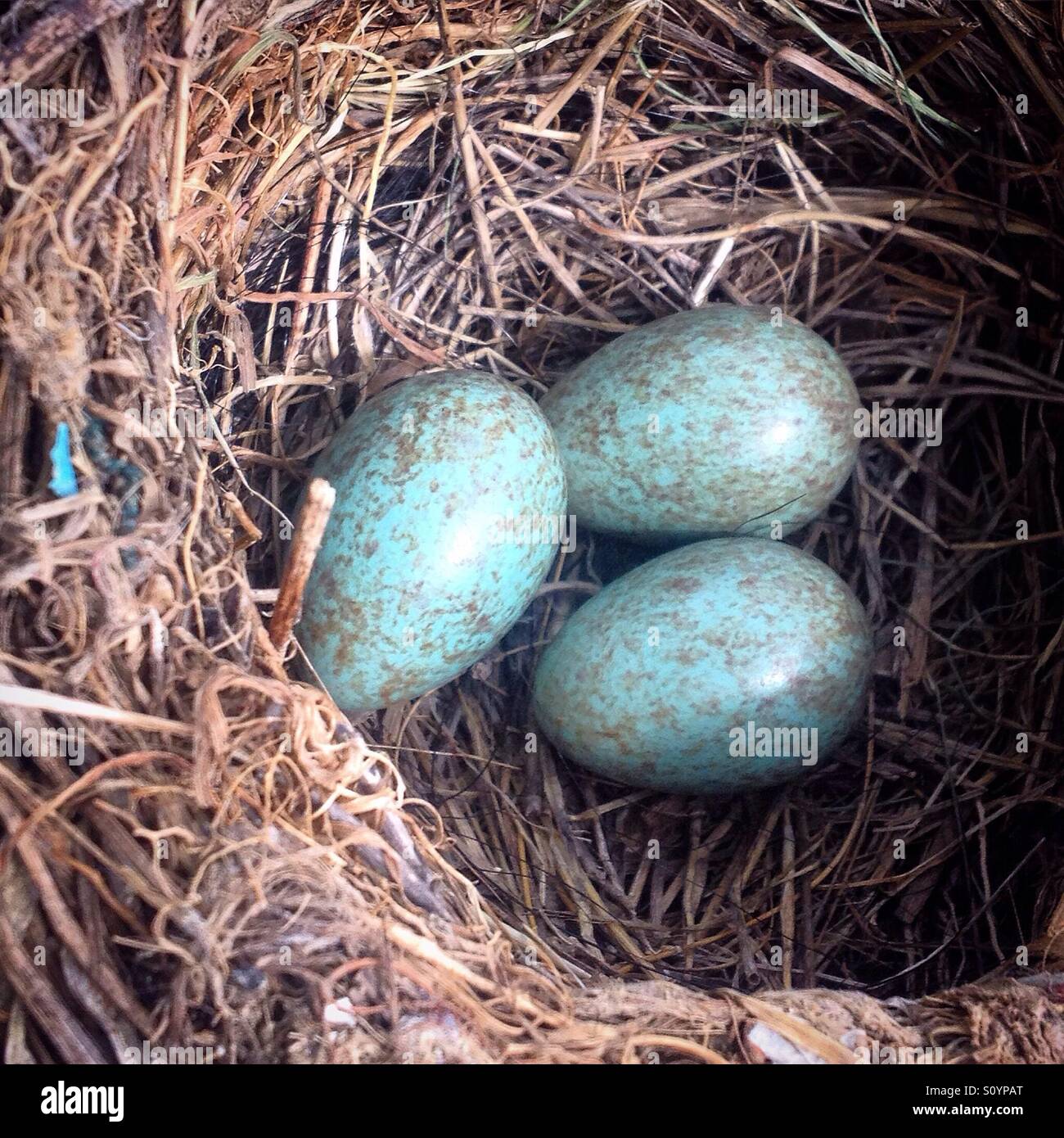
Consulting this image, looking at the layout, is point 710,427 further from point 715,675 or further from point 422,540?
point 422,540

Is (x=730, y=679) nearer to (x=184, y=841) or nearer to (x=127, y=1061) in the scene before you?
(x=184, y=841)

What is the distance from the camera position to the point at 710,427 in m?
1.75

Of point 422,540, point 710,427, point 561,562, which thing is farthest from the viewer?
point 561,562

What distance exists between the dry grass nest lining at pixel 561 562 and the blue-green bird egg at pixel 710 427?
0.58 ft

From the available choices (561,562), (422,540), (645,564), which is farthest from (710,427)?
(422,540)

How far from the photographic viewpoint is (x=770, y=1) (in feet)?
6.06

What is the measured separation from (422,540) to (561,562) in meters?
0.46

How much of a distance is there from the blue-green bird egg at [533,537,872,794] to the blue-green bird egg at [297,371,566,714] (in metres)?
0.20

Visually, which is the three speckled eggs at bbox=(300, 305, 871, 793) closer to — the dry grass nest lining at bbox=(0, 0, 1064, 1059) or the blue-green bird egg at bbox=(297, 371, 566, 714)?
the blue-green bird egg at bbox=(297, 371, 566, 714)

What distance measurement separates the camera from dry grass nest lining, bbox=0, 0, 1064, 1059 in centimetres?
116

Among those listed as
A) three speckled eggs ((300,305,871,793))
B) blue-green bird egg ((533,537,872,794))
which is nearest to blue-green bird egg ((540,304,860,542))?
three speckled eggs ((300,305,871,793))

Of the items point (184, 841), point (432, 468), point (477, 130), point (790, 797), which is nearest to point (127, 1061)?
A: point (184, 841)

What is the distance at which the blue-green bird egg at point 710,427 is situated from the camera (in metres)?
1.75

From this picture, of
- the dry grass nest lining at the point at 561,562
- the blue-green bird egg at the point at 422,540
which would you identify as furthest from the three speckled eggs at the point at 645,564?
the dry grass nest lining at the point at 561,562
